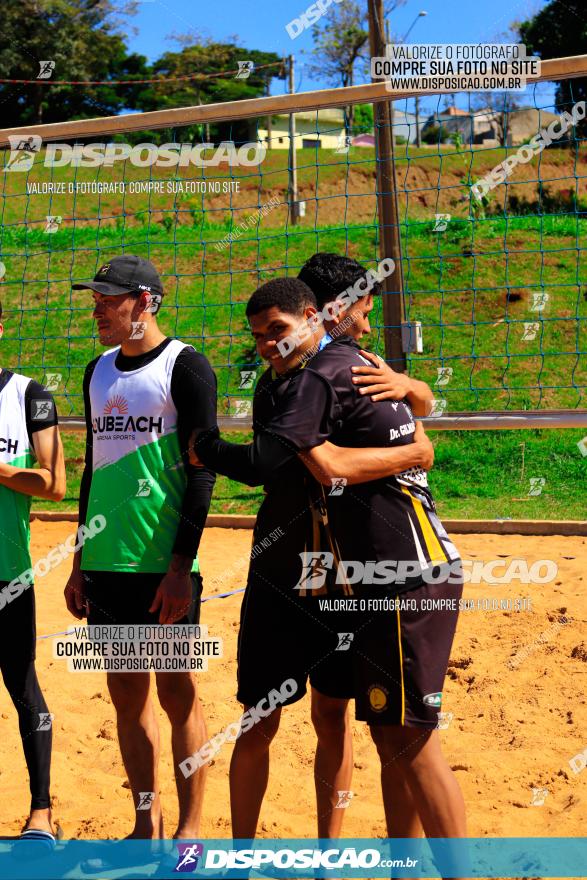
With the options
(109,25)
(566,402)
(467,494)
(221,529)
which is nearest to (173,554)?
(221,529)

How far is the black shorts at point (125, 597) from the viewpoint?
3.33 meters

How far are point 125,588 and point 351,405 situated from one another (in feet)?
3.69

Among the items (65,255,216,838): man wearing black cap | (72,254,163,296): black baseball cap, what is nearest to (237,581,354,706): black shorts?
(65,255,216,838): man wearing black cap

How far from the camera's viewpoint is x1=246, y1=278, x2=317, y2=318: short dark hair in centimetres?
284

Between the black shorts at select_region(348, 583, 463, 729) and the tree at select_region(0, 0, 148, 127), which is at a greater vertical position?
the tree at select_region(0, 0, 148, 127)

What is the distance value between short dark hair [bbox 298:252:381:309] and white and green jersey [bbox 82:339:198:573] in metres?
0.62

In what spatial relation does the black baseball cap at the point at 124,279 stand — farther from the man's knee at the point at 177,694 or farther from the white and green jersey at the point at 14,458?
the man's knee at the point at 177,694

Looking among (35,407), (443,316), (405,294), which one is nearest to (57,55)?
(443,316)

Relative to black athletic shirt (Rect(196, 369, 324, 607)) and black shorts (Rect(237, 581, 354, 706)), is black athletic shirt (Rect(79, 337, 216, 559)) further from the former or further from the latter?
black shorts (Rect(237, 581, 354, 706))

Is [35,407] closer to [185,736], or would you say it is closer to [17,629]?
[17,629]

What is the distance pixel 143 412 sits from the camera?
11.0ft

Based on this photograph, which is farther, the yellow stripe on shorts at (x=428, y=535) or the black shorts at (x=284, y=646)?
the black shorts at (x=284, y=646)

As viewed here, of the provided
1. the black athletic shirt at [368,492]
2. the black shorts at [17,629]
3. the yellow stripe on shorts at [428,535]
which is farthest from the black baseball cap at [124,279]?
the yellow stripe on shorts at [428,535]

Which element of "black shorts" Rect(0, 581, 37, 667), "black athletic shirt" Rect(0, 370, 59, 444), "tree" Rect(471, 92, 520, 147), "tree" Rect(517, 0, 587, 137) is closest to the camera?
"black shorts" Rect(0, 581, 37, 667)
